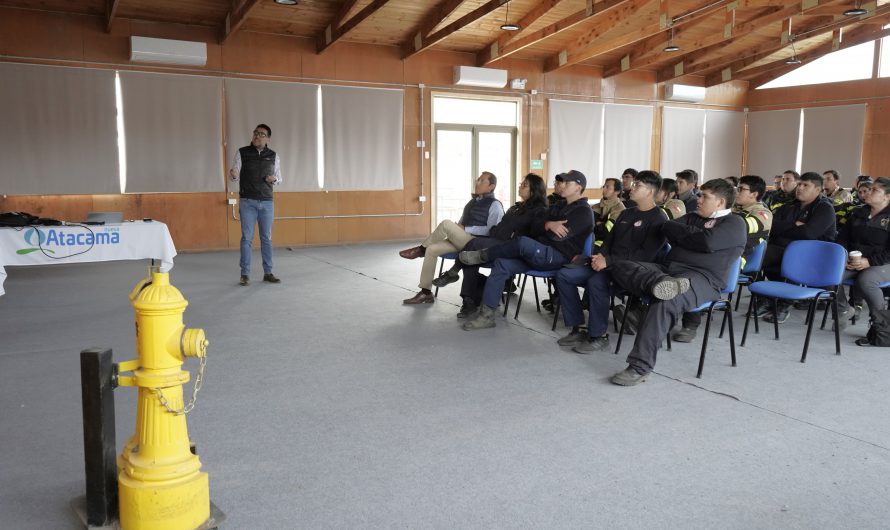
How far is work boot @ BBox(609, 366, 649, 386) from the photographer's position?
11.0 ft

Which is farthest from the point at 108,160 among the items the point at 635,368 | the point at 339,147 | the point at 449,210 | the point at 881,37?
the point at 881,37

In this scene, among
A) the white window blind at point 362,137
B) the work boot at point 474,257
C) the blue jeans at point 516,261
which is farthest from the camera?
the white window blind at point 362,137

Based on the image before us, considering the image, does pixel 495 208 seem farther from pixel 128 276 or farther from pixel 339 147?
pixel 339 147

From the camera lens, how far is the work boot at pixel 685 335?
4246mm

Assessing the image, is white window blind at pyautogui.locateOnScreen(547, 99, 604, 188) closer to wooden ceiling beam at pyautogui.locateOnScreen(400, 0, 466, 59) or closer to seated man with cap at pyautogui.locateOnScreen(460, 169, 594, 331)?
wooden ceiling beam at pyautogui.locateOnScreen(400, 0, 466, 59)

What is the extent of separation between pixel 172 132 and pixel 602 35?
21.9 ft

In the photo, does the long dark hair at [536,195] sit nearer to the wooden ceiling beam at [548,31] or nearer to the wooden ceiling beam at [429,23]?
the wooden ceiling beam at [548,31]

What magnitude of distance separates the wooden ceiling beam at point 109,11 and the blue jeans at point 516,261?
582 cm

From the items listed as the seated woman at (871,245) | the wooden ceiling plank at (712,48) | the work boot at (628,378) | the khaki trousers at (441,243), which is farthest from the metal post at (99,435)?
the wooden ceiling plank at (712,48)

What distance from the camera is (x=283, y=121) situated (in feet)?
31.6

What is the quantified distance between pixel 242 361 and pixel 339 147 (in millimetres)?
6744

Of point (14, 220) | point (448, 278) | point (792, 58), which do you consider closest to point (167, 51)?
point (14, 220)

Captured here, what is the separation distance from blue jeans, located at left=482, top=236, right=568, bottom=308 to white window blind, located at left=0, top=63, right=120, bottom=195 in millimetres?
6242

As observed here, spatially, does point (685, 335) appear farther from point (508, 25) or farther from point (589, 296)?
point (508, 25)
